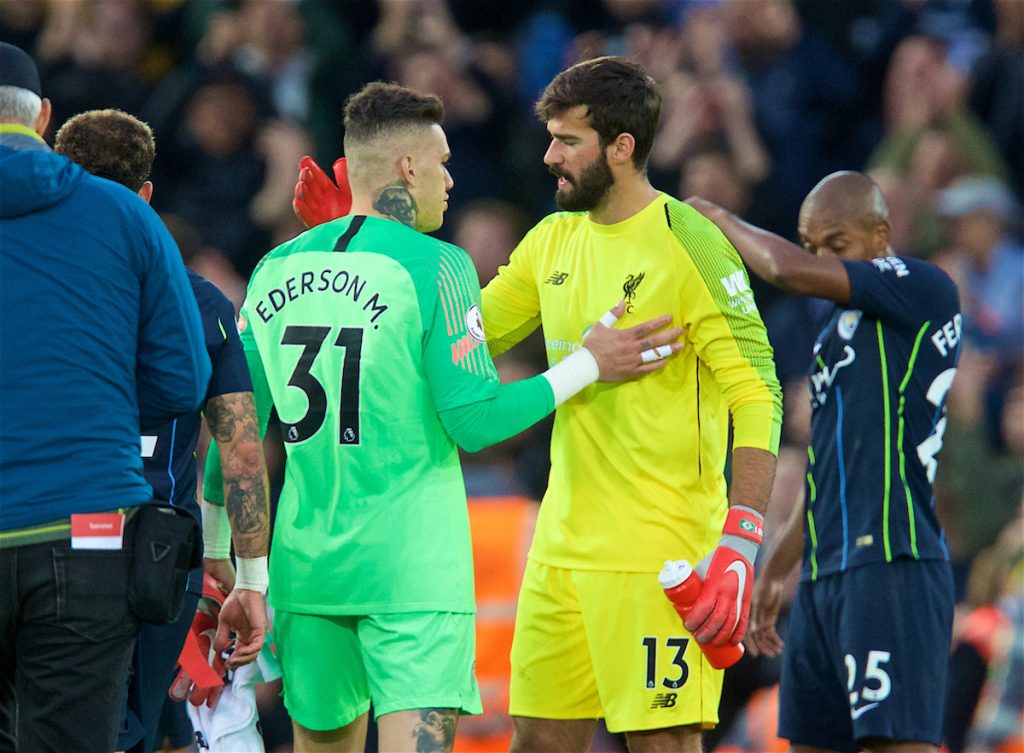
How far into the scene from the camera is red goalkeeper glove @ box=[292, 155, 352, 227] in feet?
15.3

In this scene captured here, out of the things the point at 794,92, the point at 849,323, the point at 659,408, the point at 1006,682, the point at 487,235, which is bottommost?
the point at 1006,682

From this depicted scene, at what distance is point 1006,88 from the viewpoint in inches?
370

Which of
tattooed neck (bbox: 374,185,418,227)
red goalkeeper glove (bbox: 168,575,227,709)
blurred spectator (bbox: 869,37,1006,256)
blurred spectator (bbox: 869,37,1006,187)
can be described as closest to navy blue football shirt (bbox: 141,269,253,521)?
red goalkeeper glove (bbox: 168,575,227,709)

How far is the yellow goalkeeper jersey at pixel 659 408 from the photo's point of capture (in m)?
4.34

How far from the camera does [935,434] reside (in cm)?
495

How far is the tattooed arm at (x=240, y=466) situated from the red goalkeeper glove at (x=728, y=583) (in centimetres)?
122

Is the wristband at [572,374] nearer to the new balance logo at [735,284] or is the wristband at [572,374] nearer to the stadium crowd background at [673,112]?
the new balance logo at [735,284]

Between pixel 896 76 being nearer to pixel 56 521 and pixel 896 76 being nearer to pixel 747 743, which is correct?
pixel 747 743

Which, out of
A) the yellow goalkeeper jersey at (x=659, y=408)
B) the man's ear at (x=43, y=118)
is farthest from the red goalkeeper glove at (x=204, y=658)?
the man's ear at (x=43, y=118)

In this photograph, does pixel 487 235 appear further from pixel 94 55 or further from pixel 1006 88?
pixel 1006 88

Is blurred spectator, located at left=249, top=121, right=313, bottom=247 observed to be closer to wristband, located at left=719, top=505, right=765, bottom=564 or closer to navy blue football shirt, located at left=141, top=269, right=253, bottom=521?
navy blue football shirt, located at left=141, top=269, right=253, bottom=521

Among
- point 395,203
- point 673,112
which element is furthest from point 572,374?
point 673,112

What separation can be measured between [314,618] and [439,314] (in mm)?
899

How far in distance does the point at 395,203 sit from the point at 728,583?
1405 millimetres
